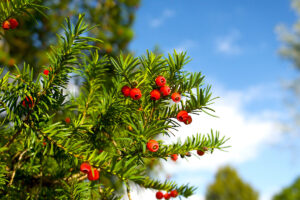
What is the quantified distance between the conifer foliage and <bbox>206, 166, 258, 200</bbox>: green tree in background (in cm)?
2436

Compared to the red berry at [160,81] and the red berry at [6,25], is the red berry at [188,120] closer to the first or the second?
the red berry at [160,81]

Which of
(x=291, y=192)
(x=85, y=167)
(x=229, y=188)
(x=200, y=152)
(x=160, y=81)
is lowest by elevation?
(x=85, y=167)

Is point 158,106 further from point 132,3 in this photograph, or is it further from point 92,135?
point 132,3

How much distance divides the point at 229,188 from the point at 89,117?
966 inches

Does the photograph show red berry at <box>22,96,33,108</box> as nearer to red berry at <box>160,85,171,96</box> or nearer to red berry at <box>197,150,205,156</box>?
red berry at <box>160,85,171,96</box>

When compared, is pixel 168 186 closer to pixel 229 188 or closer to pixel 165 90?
pixel 165 90

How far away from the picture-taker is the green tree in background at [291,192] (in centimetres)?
2030

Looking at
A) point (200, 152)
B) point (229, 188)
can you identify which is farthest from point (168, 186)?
point (229, 188)

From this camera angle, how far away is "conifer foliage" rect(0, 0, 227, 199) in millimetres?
818

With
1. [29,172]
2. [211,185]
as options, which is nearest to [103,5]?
[29,172]

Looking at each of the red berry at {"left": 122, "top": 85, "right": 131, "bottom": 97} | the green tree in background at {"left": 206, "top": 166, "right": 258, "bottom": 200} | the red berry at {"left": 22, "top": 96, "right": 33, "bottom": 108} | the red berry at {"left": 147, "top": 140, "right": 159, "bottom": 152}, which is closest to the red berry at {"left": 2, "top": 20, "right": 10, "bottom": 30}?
the red berry at {"left": 22, "top": 96, "right": 33, "bottom": 108}

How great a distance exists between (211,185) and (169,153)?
2517cm

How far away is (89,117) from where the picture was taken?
1142mm

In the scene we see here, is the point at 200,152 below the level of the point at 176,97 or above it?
below
